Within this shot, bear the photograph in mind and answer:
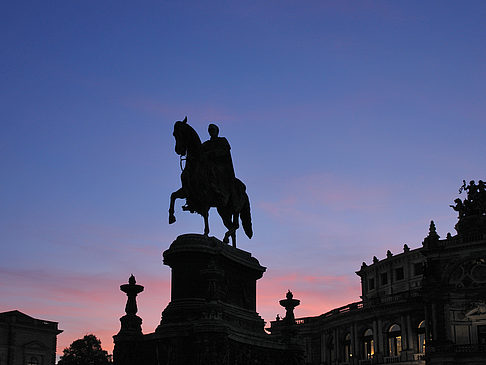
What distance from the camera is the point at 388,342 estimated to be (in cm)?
7731

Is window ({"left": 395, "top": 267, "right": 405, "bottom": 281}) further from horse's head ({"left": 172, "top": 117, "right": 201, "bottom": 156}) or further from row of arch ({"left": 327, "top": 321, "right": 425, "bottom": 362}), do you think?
horse's head ({"left": 172, "top": 117, "right": 201, "bottom": 156})

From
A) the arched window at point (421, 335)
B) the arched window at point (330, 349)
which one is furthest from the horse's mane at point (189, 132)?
the arched window at point (330, 349)

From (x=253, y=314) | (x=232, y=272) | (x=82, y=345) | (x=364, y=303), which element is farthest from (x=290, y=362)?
(x=82, y=345)

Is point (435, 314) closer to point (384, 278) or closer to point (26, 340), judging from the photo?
point (384, 278)

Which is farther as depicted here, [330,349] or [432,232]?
[330,349]

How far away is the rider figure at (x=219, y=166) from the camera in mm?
20656

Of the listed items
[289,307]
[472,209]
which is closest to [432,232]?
[472,209]

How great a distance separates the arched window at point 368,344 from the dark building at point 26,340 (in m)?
39.0

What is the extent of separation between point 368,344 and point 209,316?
6641 cm

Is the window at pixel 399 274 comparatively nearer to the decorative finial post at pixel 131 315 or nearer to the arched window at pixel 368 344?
the arched window at pixel 368 344

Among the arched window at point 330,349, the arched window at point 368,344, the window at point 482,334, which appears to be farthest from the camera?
the arched window at point 330,349

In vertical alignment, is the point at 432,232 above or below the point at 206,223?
above

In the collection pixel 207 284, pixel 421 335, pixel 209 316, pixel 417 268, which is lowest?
pixel 209 316

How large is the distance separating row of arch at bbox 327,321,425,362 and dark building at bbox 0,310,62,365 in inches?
1451
